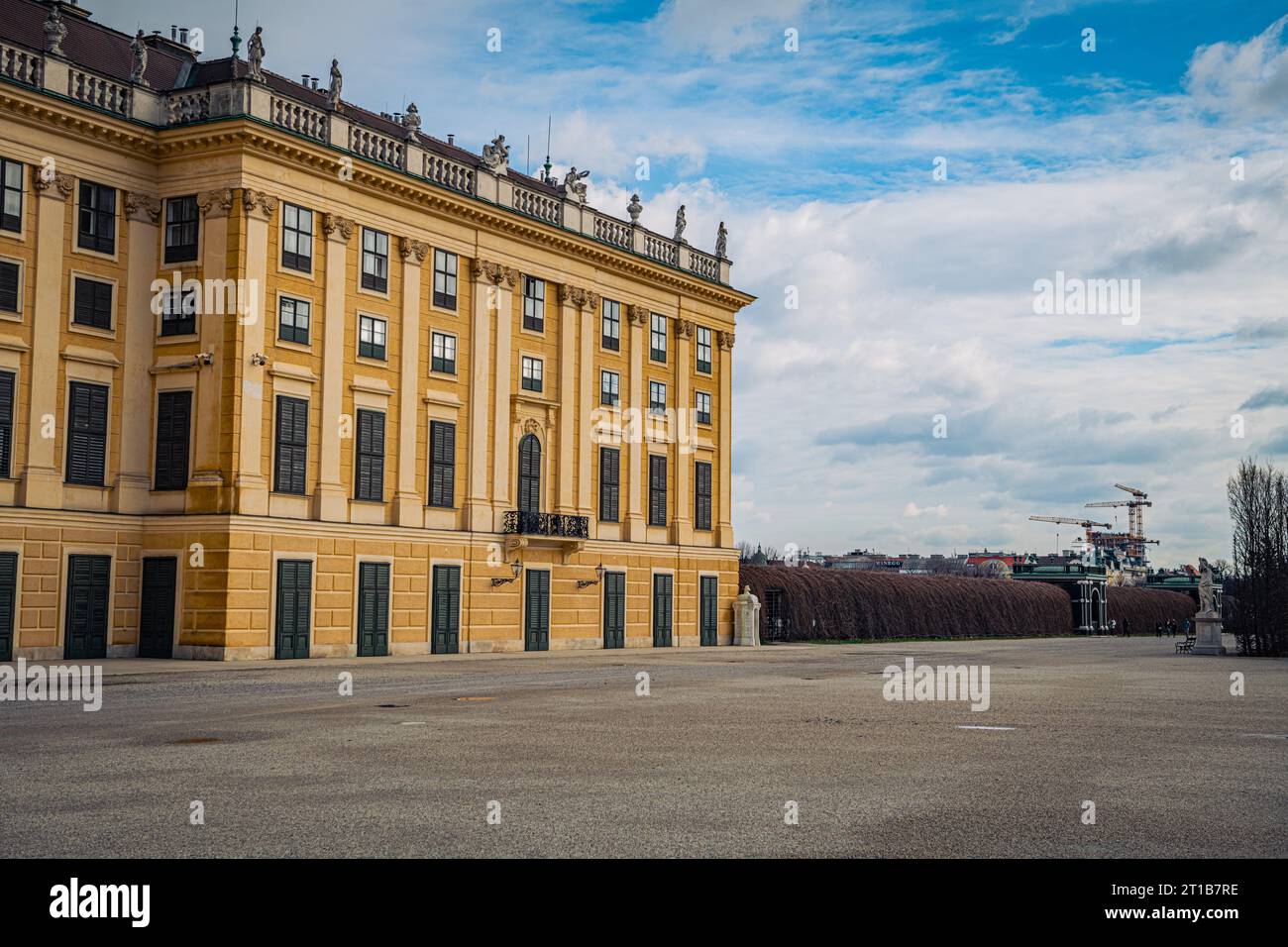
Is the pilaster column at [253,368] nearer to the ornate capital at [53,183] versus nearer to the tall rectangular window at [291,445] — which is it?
the tall rectangular window at [291,445]

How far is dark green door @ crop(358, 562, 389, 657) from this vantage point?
39.9 m

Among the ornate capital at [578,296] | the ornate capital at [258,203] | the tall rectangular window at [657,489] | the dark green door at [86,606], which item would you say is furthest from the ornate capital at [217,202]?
the tall rectangular window at [657,489]

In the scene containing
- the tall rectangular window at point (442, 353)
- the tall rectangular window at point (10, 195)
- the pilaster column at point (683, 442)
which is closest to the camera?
the tall rectangular window at point (10, 195)

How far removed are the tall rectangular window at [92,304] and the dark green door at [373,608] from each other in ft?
34.5

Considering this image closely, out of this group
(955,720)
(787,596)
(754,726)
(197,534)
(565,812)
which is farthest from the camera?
(787,596)

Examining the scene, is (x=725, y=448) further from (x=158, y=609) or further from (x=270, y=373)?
(x=158, y=609)

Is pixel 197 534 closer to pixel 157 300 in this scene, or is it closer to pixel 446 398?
pixel 157 300

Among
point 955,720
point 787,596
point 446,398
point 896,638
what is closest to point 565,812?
point 955,720

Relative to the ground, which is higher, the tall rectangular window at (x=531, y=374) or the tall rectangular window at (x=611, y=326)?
the tall rectangular window at (x=611, y=326)

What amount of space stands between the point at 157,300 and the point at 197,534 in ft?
23.4

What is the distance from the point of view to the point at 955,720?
62.3 feet

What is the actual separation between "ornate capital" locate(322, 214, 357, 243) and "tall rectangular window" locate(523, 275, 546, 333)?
873cm

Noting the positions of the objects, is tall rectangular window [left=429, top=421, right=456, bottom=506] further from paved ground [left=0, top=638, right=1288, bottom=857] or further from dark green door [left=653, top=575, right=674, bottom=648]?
paved ground [left=0, top=638, right=1288, bottom=857]

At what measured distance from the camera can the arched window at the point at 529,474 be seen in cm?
4700
